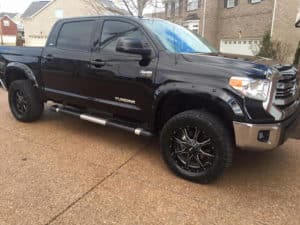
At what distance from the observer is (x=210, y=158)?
350cm

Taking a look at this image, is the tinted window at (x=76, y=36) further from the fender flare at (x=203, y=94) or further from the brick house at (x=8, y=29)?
the brick house at (x=8, y=29)

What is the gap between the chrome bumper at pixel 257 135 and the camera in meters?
3.19

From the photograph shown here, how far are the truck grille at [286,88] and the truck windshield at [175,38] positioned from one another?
3.88ft

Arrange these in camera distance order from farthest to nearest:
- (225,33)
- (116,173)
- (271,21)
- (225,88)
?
(225,33) → (271,21) → (116,173) → (225,88)

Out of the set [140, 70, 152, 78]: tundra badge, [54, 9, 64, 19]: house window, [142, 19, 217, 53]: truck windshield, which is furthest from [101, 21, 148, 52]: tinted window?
[54, 9, 64, 19]: house window

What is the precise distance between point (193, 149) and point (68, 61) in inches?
95.9

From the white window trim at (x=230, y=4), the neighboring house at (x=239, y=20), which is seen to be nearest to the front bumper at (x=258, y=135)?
the neighboring house at (x=239, y=20)

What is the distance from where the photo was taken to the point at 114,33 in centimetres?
442

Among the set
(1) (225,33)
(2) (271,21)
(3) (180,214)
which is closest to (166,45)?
(3) (180,214)

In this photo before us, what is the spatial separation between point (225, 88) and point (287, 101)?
78 centimetres

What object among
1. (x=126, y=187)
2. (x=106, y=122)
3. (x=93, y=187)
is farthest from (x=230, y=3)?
(x=93, y=187)

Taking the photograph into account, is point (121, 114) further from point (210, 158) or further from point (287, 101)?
point (287, 101)

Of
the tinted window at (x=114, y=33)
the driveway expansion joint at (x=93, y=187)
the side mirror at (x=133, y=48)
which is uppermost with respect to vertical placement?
the tinted window at (x=114, y=33)

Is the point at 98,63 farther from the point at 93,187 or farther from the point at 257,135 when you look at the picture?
the point at 257,135
